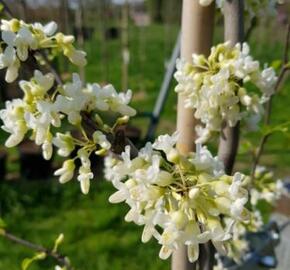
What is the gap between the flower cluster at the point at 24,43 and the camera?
22.0 inches

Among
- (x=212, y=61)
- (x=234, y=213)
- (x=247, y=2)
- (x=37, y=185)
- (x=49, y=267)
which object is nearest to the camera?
(x=234, y=213)

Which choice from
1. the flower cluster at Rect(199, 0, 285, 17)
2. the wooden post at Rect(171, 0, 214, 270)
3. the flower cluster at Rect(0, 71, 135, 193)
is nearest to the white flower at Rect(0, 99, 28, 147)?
the flower cluster at Rect(0, 71, 135, 193)

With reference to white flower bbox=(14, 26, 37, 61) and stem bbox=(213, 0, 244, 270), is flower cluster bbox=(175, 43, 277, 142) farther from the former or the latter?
white flower bbox=(14, 26, 37, 61)

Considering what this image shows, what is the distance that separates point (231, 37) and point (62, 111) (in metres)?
0.27

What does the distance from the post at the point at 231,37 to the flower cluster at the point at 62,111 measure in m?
0.18

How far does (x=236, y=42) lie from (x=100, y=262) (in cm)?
185

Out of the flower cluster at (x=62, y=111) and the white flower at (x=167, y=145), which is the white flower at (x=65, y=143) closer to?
the flower cluster at (x=62, y=111)

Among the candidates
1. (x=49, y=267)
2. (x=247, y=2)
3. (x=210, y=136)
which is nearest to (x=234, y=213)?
(x=210, y=136)

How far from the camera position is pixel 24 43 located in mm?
563

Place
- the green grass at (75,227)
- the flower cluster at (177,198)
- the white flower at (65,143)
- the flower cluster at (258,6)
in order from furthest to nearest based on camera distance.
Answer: the green grass at (75,227) < the flower cluster at (258,6) < the white flower at (65,143) < the flower cluster at (177,198)

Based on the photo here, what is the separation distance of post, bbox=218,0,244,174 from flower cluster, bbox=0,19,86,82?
0.64ft

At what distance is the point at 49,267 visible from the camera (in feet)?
7.70

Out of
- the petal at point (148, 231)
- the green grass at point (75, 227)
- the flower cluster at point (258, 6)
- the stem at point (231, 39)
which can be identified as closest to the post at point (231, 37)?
the stem at point (231, 39)

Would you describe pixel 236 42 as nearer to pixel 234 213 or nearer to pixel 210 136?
pixel 210 136
